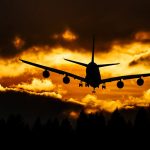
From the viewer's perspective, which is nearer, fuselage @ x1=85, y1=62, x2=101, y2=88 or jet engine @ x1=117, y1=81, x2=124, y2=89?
fuselage @ x1=85, y1=62, x2=101, y2=88

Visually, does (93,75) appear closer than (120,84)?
Yes

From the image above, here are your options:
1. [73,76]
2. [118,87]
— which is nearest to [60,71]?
[73,76]

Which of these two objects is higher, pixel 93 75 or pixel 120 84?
pixel 93 75

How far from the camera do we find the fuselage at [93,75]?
156500mm

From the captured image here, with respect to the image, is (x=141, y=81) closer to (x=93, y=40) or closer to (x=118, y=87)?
(x=118, y=87)

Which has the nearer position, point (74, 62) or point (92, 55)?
point (74, 62)

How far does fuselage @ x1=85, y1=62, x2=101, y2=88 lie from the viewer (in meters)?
156

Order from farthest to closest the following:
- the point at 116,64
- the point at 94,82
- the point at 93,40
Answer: the point at 93,40
the point at 94,82
the point at 116,64

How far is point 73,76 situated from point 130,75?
1334cm

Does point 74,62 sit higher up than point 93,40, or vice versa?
point 93,40

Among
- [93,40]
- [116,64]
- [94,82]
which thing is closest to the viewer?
[116,64]

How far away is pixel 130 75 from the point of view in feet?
520

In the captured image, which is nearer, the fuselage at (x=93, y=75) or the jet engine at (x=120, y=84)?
the fuselage at (x=93, y=75)

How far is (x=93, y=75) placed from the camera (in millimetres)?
157750
